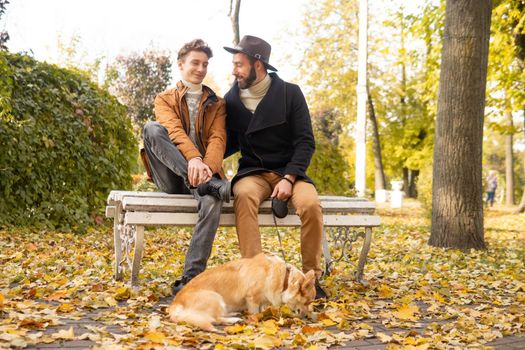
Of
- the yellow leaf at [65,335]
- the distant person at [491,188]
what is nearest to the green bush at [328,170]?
the yellow leaf at [65,335]

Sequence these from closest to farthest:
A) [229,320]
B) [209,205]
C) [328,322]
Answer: [229,320] < [328,322] < [209,205]

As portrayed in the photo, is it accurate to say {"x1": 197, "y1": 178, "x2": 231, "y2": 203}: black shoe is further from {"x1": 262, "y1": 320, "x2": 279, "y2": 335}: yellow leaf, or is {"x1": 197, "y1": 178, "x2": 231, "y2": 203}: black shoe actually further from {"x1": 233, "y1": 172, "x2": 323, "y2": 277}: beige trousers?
{"x1": 262, "y1": 320, "x2": 279, "y2": 335}: yellow leaf

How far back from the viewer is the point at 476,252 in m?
7.92

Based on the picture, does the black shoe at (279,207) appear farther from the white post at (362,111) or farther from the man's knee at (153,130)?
the white post at (362,111)

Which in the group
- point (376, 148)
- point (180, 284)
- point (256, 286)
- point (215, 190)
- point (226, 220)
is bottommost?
point (180, 284)

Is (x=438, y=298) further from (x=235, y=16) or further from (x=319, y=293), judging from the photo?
(x=235, y=16)

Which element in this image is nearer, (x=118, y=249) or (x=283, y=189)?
(x=283, y=189)

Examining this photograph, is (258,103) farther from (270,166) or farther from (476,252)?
(476,252)

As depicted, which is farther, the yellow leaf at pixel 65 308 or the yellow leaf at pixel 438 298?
the yellow leaf at pixel 438 298

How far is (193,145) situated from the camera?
482cm

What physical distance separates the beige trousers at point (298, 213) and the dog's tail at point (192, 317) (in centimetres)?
91

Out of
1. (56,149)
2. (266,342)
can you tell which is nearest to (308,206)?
(266,342)

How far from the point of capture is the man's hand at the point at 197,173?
4539 millimetres

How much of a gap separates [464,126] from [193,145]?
15.5ft
